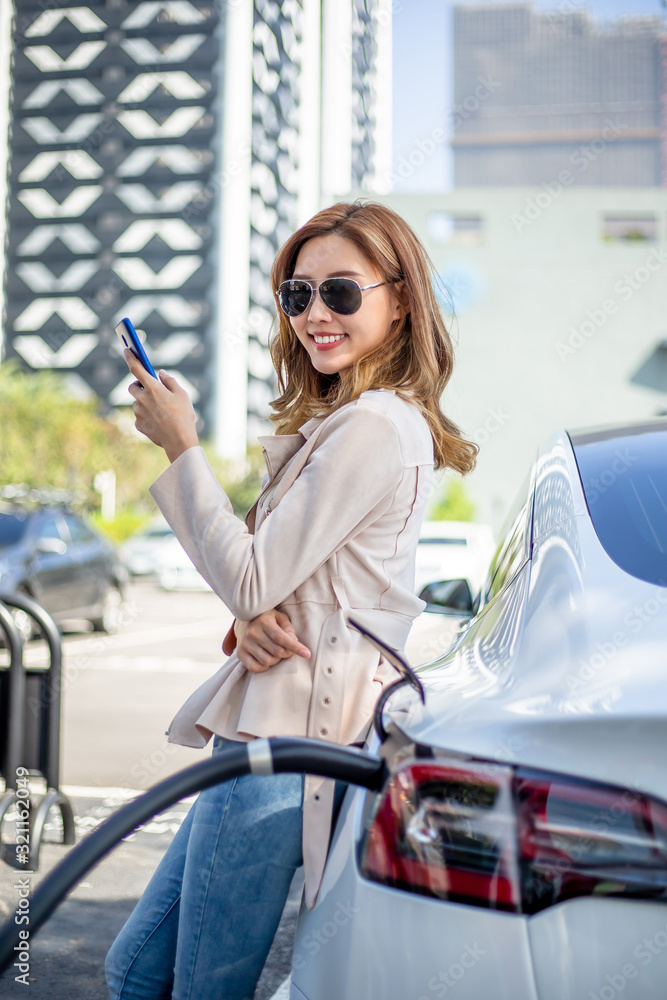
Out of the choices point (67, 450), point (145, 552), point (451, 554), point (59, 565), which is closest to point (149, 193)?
point (67, 450)

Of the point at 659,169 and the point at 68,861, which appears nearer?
the point at 68,861

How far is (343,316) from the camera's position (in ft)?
5.32

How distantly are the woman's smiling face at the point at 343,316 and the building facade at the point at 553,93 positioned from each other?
172 metres

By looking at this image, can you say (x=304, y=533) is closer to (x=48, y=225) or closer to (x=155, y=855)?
(x=155, y=855)

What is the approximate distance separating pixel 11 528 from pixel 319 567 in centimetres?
861

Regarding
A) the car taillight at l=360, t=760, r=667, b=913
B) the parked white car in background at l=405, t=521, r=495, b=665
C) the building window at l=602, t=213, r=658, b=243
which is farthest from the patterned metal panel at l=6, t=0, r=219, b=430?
the car taillight at l=360, t=760, r=667, b=913

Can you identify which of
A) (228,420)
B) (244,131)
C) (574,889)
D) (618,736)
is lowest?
(574,889)

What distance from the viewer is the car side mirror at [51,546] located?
9.48 meters

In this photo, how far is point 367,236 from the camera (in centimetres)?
162

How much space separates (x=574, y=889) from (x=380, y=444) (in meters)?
0.68

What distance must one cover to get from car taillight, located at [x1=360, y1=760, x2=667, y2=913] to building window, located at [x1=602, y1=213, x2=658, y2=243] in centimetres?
4342

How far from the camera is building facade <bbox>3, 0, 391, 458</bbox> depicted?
73.4 metres

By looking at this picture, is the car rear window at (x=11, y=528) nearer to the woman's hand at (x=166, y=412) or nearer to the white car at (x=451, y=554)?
the white car at (x=451, y=554)

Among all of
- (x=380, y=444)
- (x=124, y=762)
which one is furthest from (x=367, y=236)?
(x=124, y=762)
